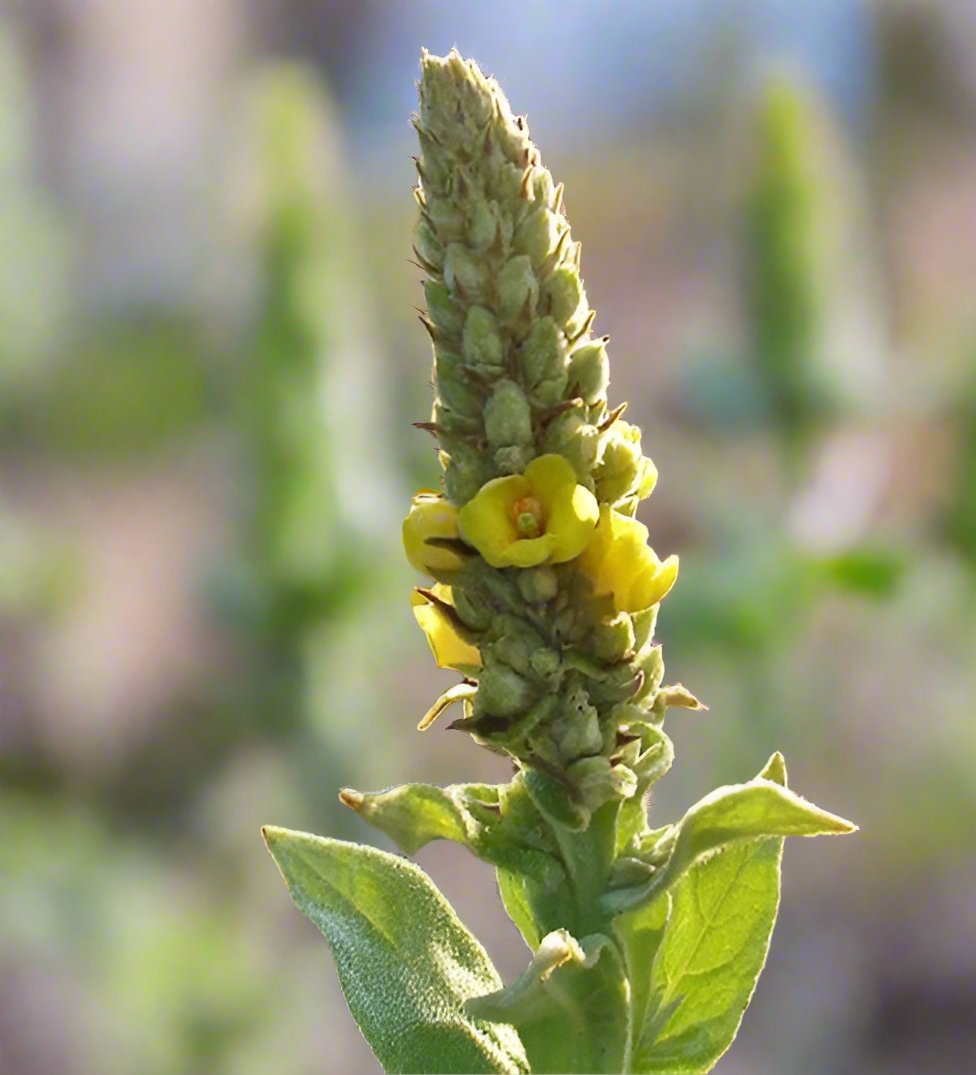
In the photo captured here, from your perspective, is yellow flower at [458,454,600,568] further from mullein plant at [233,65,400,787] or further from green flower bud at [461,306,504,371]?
mullein plant at [233,65,400,787]

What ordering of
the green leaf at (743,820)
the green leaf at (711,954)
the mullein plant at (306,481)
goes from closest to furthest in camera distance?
the green leaf at (743,820), the green leaf at (711,954), the mullein plant at (306,481)

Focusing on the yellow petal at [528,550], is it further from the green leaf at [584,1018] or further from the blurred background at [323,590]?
the blurred background at [323,590]

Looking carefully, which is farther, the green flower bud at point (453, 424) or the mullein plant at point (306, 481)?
the mullein plant at point (306, 481)

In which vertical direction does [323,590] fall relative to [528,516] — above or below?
above

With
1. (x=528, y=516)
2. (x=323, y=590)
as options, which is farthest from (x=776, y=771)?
(x=323, y=590)

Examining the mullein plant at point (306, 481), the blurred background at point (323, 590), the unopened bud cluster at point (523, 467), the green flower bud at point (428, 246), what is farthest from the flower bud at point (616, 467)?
the mullein plant at point (306, 481)

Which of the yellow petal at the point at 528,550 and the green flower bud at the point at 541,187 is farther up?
the green flower bud at the point at 541,187

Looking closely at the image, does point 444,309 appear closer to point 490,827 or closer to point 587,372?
point 587,372

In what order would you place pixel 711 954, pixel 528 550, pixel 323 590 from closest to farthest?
pixel 528 550 < pixel 711 954 < pixel 323 590
